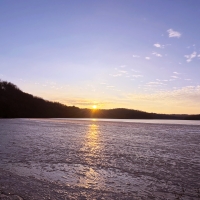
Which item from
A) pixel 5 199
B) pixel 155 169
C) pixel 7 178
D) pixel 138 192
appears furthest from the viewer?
pixel 155 169

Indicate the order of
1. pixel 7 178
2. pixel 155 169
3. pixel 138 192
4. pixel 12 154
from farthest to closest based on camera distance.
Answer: pixel 12 154
pixel 155 169
pixel 7 178
pixel 138 192

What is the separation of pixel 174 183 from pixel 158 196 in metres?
1.57

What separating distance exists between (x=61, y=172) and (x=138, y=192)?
3438mm

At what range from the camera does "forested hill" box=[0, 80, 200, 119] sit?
411 feet

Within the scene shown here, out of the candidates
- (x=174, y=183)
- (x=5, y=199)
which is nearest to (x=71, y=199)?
(x=5, y=199)

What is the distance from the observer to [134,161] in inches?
479

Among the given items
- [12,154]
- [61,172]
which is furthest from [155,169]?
[12,154]

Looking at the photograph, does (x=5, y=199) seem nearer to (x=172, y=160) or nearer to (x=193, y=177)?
(x=193, y=177)

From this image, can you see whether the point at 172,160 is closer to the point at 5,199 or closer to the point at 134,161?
the point at 134,161

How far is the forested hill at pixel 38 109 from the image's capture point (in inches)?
4934

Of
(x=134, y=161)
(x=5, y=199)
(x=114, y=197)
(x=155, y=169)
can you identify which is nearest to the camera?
(x=5, y=199)

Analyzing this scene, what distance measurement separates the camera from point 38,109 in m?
144

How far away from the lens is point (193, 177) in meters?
9.20

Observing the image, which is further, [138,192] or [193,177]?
[193,177]
